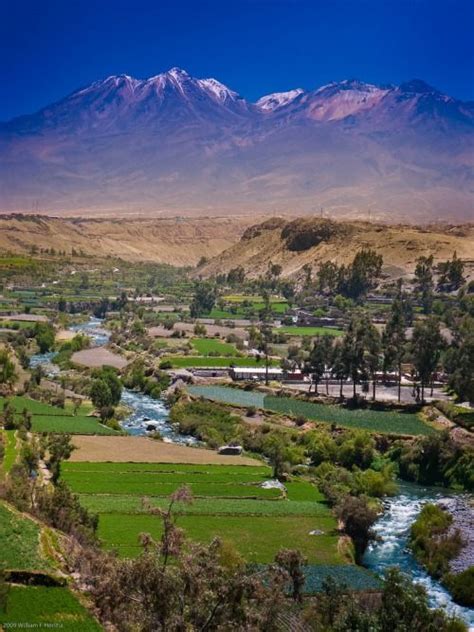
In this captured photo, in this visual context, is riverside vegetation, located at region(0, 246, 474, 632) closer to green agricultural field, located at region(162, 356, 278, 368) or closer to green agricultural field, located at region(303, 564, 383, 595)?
green agricultural field, located at region(303, 564, 383, 595)

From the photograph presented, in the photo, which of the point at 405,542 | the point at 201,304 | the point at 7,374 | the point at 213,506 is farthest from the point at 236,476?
Result: the point at 201,304

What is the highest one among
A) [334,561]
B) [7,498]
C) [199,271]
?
[199,271]

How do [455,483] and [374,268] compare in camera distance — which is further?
[374,268]

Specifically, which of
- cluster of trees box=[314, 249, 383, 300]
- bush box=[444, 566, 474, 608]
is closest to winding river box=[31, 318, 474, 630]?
bush box=[444, 566, 474, 608]

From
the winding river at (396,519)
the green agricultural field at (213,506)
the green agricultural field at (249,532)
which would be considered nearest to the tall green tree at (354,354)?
the winding river at (396,519)

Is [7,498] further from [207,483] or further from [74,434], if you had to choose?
[74,434]

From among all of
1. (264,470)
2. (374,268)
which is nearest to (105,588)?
(264,470)

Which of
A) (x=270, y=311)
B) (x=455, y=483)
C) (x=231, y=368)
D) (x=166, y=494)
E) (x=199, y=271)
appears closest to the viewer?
(x=166, y=494)
